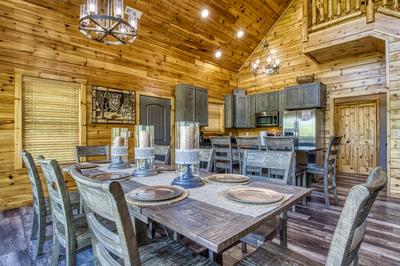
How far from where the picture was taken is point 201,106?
5953 millimetres

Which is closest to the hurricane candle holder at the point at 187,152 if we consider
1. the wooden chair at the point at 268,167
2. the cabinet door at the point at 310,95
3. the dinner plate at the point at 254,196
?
the dinner plate at the point at 254,196

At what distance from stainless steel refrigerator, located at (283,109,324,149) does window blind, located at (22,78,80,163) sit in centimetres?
492

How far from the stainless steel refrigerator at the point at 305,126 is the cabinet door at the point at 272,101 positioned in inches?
23.1

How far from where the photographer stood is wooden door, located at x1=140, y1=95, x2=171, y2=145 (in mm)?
5062

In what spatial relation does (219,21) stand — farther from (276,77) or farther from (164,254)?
(164,254)

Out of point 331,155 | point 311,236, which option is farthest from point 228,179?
point 331,155

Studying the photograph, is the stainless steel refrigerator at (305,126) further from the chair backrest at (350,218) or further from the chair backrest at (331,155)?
the chair backrest at (350,218)

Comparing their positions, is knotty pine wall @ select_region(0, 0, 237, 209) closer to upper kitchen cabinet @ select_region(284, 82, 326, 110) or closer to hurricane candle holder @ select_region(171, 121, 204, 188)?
upper kitchen cabinet @ select_region(284, 82, 326, 110)

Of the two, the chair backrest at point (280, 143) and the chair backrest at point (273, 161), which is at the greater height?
the chair backrest at point (280, 143)

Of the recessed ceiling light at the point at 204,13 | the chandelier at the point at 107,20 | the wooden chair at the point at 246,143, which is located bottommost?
the wooden chair at the point at 246,143

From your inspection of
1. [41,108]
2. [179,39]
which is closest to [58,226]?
[41,108]

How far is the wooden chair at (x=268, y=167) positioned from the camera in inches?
58.7

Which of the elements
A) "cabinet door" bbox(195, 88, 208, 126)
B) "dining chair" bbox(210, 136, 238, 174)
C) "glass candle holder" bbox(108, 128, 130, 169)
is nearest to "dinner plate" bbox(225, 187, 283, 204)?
"glass candle holder" bbox(108, 128, 130, 169)

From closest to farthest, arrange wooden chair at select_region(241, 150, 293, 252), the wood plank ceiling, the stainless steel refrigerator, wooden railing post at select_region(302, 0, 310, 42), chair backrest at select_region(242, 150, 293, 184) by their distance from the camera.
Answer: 1. wooden chair at select_region(241, 150, 293, 252)
2. chair backrest at select_region(242, 150, 293, 184)
3. the wood plank ceiling
4. wooden railing post at select_region(302, 0, 310, 42)
5. the stainless steel refrigerator
